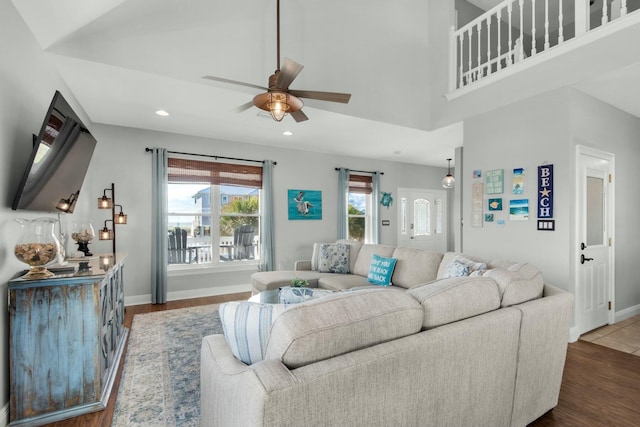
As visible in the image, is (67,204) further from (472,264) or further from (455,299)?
(472,264)

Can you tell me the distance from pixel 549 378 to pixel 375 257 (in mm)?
2256

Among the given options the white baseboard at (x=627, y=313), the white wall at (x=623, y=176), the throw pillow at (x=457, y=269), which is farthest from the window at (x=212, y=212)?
the white baseboard at (x=627, y=313)

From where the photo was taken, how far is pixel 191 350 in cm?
297

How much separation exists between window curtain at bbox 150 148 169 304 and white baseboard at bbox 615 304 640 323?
19.7ft

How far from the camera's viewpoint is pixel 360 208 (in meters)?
6.83

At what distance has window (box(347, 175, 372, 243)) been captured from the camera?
664cm

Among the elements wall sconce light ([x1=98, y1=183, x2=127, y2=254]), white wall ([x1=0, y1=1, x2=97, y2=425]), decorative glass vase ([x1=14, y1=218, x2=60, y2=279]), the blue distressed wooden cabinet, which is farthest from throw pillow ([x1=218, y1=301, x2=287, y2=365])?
wall sconce light ([x1=98, y1=183, x2=127, y2=254])

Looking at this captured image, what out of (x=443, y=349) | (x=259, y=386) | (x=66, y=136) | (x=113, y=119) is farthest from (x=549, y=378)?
(x=113, y=119)

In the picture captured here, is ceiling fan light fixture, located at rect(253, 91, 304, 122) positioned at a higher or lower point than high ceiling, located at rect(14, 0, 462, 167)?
lower

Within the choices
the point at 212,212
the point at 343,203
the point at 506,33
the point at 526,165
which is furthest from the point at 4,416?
the point at 506,33

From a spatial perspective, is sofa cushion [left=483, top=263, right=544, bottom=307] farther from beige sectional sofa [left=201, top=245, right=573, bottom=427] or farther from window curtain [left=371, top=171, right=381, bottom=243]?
window curtain [left=371, top=171, right=381, bottom=243]

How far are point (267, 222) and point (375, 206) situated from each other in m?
2.50

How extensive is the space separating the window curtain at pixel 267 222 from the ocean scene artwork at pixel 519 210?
3610mm

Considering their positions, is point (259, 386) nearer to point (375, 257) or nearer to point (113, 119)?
point (375, 257)
